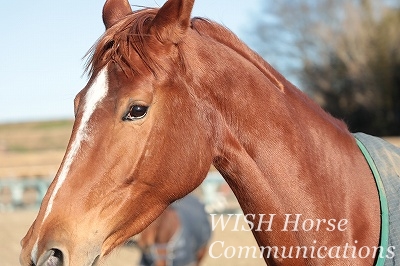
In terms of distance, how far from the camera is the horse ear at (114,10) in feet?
8.81

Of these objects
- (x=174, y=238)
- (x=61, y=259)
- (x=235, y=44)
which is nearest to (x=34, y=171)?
(x=174, y=238)

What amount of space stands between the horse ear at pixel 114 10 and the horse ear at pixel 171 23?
Result: 42cm

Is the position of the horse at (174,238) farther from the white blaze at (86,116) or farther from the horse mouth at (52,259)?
the horse mouth at (52,259)

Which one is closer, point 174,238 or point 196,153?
point 196,153

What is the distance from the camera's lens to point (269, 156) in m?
2.38

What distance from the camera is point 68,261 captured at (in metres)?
1.99

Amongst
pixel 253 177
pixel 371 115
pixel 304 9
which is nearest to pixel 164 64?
pixel 253 177

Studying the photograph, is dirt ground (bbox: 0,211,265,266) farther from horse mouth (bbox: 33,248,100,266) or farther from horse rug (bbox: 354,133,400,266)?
horse mouth (bbox: 33,248,100,266)

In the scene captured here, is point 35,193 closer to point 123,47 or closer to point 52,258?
point 123,47

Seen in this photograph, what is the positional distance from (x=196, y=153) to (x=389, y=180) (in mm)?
865

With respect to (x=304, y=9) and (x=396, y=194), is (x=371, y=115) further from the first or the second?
(x=396, y=194)

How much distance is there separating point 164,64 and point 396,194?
1.11 meters

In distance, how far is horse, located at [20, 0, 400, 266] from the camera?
6.93ft

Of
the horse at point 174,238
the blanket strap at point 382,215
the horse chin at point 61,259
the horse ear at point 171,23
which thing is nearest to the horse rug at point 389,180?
the blanket strap at point 382,215
